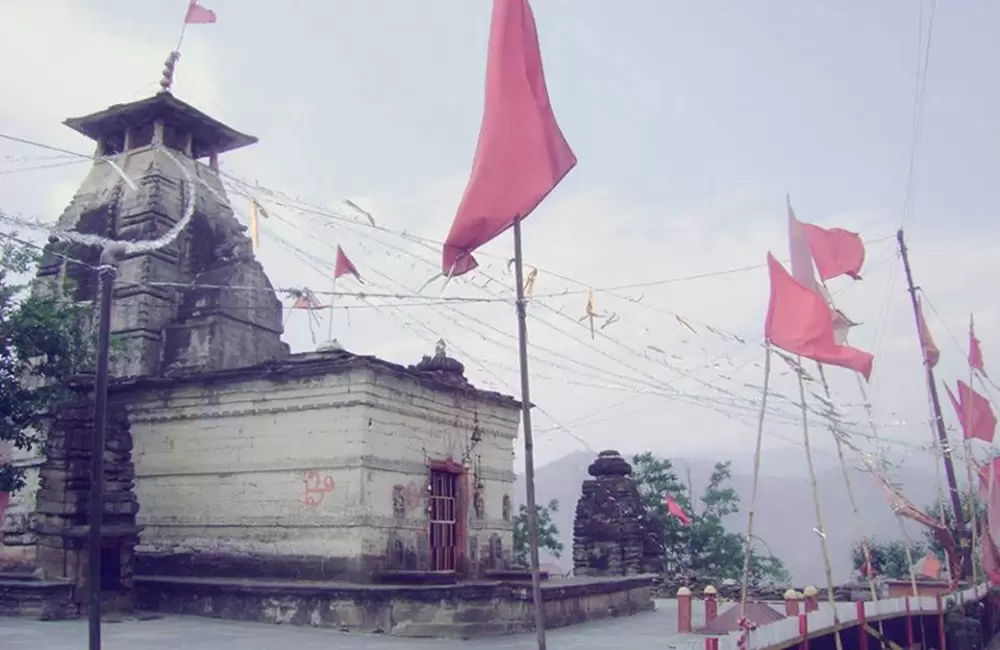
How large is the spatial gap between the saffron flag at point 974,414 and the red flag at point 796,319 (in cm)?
1439

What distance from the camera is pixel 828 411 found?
593 inches

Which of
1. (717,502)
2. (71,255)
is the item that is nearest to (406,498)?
(71,255)

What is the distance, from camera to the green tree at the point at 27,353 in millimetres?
18188

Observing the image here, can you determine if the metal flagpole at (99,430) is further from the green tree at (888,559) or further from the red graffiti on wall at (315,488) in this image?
the green tree at (888,559)

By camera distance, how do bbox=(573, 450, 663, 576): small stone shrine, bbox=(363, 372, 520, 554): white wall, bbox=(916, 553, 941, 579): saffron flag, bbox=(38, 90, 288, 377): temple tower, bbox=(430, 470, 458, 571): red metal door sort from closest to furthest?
bbox=(363, 372, 520, 554): white wall
bbox=(430, 470, 458, 571): red metal door
bbox=(38, 90, 288, 377): temple tower
bbox=(573, 450, 663, 576): small stone shrine
bbox=(916, 553, 941, 579): saffron flag

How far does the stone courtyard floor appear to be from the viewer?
12648mm

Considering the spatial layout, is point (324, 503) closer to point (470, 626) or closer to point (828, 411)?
point (470, 626)

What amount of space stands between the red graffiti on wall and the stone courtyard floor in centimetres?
251

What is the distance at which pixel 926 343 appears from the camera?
25641 mm

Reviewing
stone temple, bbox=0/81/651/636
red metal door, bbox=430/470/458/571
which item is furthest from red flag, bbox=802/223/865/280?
red metal door, bbox=430/470/458/571

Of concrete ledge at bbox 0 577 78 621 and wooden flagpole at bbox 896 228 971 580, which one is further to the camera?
wooden flagpole at bbox 896 228 971 580

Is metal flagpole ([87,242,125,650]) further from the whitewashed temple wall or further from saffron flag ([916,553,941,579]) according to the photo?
saffron flag ([916,553,941,579])

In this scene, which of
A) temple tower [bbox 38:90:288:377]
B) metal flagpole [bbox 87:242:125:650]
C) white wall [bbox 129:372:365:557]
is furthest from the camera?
temple tower [bbox 38:90:288:377]

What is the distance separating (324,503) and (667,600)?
13211 millimetres
